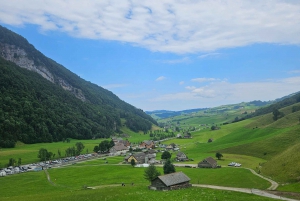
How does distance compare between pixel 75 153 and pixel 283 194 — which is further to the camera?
pixel 75 153

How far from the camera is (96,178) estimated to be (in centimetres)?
8819

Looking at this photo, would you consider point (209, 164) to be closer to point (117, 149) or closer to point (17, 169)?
point (17, 169)

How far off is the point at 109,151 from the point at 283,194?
5798 inches

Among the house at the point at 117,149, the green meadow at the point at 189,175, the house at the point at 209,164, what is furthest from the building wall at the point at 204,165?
the house at the point at 117,149

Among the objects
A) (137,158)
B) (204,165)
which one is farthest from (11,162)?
(204,165)

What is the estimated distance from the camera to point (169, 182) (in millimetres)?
64375

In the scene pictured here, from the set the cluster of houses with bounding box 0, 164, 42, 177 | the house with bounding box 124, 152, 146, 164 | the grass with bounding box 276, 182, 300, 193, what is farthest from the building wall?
the cluster of houses with bounding box 0, 164, 42, 177

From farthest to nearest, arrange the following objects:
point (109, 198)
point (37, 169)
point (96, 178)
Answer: point (37, 169) → point (96, 178) → point (109, 198)

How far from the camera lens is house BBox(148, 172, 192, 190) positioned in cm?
6341

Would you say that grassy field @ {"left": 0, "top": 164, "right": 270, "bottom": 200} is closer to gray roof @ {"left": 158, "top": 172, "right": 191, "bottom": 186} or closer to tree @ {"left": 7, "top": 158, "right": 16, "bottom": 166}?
gray roof @ {"left": 158, "top": 172, "right": 191, "bottom": 186}

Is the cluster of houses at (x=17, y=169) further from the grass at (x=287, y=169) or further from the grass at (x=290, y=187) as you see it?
the grass at (x=290, y=187)

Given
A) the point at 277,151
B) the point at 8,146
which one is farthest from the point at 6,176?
the point at 277,151

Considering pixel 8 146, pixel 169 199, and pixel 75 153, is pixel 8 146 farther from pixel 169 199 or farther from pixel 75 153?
pixel 169 199

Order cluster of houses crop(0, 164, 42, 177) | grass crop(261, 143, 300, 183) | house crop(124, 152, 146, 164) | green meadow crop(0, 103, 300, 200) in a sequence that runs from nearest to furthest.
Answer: green meadow crop(0, 103, 300, 200)
grass crop(261, 143, 300, 183)
cluster of houses crop(0, 164, 42, 177)
house crop(124, 152, 146, 164)
